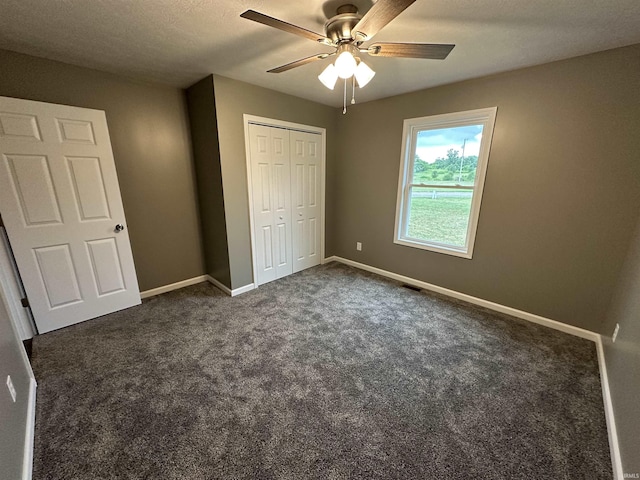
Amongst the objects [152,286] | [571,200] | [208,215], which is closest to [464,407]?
[571,200]

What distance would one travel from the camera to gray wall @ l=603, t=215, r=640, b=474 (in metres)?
1.17

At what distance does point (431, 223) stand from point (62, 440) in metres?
3.51

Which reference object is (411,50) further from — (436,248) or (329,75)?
(436,248)

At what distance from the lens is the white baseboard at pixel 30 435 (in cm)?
120

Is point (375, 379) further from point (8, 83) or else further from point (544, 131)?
point (8, 83)

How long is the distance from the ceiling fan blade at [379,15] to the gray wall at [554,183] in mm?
1815

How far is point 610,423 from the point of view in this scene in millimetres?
1441

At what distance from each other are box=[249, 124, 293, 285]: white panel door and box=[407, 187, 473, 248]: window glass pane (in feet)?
5.35

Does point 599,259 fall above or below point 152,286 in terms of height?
above

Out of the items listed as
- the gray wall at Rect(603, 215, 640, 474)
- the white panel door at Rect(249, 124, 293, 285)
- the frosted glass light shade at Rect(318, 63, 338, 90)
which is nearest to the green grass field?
the gray wall at Rect(603, 215, 640, 474)

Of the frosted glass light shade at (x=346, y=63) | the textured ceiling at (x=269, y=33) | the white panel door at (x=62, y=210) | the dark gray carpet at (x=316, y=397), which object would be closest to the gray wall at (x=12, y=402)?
the dark gray carpet at (x=316, y=397)

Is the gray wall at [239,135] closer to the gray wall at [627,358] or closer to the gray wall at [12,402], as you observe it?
the gray wall at [12,402]

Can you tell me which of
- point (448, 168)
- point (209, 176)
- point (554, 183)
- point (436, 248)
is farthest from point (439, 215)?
point (209, 176)

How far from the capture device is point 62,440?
1.39 meters
